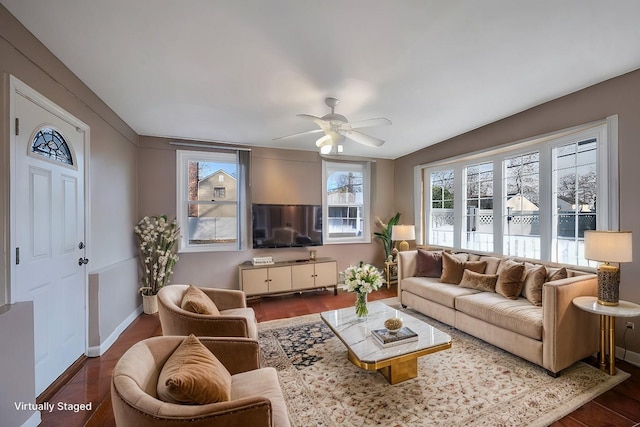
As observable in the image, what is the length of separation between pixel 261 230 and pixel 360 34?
3.28 m

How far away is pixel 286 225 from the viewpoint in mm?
4586

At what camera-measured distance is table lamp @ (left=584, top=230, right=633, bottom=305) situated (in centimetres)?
209

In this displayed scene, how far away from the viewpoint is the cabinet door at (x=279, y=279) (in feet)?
13.8

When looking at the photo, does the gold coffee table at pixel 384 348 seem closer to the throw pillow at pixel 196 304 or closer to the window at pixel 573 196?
the throw pillow at pixel 196 304

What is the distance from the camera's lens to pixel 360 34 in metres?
1.82

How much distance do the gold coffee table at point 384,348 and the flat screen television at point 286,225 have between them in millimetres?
2127

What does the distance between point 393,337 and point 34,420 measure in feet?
8.10

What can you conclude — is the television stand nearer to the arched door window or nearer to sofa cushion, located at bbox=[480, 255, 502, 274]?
sofa cushion, located at bbox=[480, 255, 502, 274]

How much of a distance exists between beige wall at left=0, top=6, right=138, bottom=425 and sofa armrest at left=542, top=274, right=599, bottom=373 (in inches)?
145

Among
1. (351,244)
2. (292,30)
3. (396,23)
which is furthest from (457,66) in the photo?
(351,244)

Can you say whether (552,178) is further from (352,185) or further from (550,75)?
(352,185)

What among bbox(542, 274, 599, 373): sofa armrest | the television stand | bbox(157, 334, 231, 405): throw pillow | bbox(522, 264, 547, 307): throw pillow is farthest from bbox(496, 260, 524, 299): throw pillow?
bbox(157, 334, 231, 405): throw pillow

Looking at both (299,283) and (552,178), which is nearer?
(552,178)

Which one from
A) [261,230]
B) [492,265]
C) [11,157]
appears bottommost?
[492,265]
